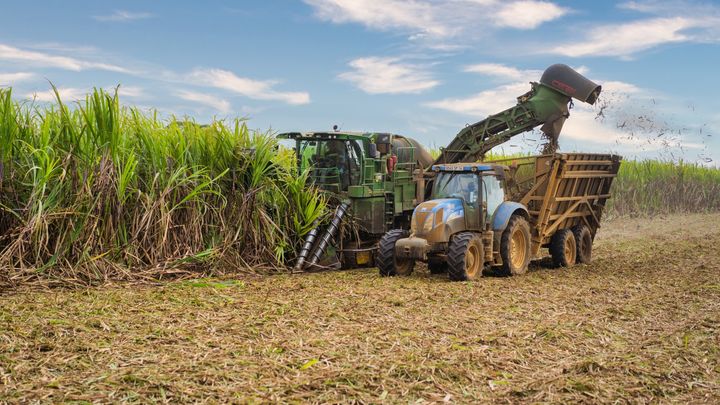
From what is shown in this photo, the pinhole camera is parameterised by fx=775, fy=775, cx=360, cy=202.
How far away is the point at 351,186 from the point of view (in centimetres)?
1245

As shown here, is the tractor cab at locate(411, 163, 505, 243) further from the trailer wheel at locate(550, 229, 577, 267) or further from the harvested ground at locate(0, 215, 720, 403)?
the trailer wheel at locate(550, 229, 577, 267)

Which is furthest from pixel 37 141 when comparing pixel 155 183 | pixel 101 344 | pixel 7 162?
pixel 101 344

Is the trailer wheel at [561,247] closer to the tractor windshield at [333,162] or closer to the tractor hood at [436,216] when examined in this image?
the tractor hood at [436,216]

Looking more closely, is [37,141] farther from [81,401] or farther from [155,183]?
[81,401]

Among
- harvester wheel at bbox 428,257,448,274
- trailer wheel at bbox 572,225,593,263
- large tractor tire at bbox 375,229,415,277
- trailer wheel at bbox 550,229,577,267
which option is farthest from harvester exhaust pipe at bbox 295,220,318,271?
trailer wheel at bbox 572,225,593,263

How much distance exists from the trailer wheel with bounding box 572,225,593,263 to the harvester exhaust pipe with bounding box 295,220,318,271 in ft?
15.7

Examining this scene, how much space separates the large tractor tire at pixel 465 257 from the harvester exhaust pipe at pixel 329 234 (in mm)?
2216

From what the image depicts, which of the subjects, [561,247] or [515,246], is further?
[561,247]

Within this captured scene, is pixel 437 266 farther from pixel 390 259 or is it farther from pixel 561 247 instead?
pixel 561 247

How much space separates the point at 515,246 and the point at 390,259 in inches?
85.4

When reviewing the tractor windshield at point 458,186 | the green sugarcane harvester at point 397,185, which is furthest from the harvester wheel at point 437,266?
the tractor windshield at point 458,186

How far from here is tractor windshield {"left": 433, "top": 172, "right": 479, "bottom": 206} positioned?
1112cm

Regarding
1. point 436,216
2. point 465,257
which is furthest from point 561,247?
point 436,216

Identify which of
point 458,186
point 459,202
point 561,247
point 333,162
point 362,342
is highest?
point 333,162
